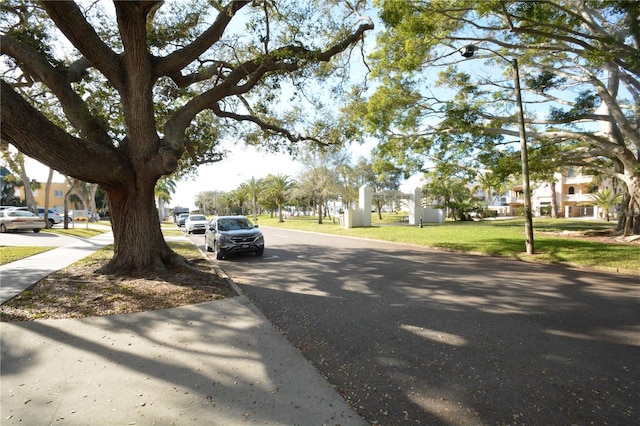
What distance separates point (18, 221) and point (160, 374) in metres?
23.5

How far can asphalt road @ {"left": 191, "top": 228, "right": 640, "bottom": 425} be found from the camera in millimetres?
2893

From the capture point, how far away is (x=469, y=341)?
4.26 meters

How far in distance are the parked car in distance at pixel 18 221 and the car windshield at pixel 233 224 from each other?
15.3m

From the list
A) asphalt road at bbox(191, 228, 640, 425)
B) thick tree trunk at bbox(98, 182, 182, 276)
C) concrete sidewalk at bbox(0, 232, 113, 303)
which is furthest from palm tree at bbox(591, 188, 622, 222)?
concrete sidewalk at bbox(0, 232, 113, 303)

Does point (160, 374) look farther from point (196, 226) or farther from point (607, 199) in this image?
point (607, 199)

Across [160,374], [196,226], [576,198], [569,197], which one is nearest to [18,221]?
[196,226]

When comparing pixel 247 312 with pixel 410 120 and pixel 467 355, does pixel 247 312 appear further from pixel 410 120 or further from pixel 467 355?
pixel 410 120

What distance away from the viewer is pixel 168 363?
12.0ft

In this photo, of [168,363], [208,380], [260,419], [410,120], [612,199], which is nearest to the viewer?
[260,419]

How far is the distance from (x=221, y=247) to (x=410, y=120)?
1019cm

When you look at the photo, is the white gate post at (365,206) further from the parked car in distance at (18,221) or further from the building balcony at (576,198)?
the building balcony at (576,198)

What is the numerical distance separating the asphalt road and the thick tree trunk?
95.1 inches

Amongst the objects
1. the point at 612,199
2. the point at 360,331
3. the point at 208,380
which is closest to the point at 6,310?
the point at 208,380

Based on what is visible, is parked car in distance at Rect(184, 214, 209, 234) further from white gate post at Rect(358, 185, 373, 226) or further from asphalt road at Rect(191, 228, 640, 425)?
asphalt road at Rect(191, 228, 640, 425)
